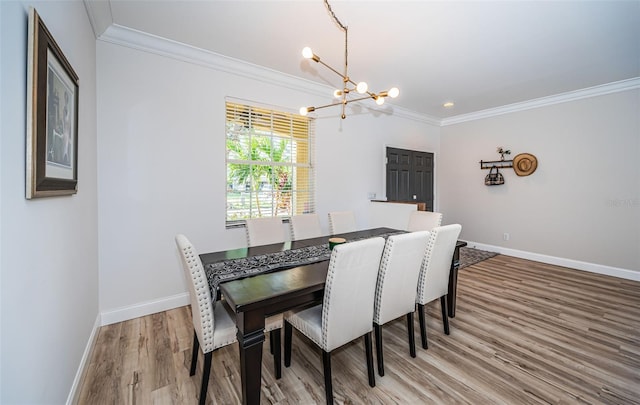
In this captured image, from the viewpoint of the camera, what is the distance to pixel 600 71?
3.41m

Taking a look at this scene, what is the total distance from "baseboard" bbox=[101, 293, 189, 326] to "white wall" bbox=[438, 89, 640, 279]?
17.0 ft

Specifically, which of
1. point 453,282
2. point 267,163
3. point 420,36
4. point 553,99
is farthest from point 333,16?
point 553,99

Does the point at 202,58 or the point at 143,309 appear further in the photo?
the point at 202,58

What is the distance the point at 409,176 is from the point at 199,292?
15.1ft

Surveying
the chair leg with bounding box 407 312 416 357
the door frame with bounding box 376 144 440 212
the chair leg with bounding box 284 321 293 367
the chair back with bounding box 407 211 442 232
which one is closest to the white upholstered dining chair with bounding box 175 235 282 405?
the chair leg with bounding box 284 321 293 367

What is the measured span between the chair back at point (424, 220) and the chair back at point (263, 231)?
1592mm

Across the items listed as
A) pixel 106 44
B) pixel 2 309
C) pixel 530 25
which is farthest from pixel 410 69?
pixel 2 309

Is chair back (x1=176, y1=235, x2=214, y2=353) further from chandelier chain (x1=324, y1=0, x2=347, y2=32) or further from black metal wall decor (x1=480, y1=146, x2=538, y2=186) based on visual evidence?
black metal wall decor (x1=480, y1=146, x2=538, y2=186)

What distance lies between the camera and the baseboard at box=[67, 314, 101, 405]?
1593 millimetres

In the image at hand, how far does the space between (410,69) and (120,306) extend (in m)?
4.02

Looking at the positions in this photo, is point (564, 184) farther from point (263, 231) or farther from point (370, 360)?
point (263, 231)

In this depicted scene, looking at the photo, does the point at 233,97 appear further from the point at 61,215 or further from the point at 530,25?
the point at 530,25

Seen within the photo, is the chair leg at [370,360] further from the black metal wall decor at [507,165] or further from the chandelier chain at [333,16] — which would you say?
the black metal wall decor at [507,165]

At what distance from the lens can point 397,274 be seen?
1.87 metres
